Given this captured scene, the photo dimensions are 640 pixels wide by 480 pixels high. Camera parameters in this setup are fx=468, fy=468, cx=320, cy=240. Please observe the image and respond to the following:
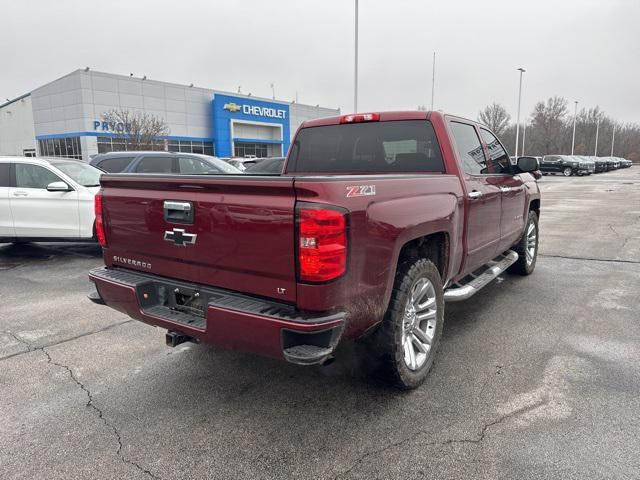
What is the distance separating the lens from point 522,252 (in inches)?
241

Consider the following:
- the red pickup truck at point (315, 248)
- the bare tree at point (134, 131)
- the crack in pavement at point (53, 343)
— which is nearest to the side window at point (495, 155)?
the red pickup truck at point (315, 248)

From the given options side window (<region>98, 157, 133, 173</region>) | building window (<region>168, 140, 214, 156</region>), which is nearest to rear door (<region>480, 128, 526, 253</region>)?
side window (<region>98, 157, 133, 173</region>)

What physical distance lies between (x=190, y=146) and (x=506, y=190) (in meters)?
40.8

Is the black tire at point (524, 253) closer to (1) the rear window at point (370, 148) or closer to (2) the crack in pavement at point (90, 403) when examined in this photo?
(1) the rear window at point (370, 148)

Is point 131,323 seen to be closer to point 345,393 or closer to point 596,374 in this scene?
point 345,393

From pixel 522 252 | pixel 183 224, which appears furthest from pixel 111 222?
pixel 522 252

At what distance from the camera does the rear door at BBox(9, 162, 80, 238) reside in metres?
7.49

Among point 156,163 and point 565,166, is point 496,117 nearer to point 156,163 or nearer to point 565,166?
point 565,166

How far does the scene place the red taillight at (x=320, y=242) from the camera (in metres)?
2.38

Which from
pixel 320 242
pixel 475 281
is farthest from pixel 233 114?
pixel 320 242

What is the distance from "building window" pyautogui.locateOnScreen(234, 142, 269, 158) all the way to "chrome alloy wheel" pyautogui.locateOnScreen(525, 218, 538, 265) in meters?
41.5

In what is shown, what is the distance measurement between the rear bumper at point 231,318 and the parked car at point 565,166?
1641 inches

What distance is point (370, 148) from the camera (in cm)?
421

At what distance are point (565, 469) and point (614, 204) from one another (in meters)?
16.7
